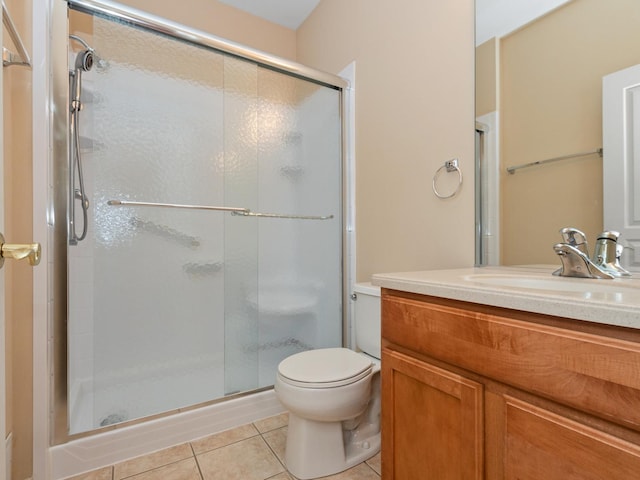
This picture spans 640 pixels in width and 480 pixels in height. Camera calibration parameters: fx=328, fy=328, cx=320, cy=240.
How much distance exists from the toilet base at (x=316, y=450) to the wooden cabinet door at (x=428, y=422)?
357 mm

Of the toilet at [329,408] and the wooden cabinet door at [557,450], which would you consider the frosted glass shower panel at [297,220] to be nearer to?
the toilet at [329,408]

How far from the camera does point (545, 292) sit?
26.2 inches

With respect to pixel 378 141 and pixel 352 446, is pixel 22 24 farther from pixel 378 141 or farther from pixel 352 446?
pixel 352 446

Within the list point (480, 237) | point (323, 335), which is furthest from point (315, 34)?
point (323, 335)

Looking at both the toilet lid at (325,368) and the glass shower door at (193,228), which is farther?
the glass shower door at (193,228)

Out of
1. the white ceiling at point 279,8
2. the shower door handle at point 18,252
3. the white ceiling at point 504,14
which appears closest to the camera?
the shower door handle at point 18,252

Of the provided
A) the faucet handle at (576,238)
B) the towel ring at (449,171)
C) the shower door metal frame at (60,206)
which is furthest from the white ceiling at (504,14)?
the shower door metal frame at (60,206)

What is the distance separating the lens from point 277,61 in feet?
5.97

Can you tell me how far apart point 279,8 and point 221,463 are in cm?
277

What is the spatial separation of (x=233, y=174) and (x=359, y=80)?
0.93 metres

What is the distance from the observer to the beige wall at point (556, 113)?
39.7 inches

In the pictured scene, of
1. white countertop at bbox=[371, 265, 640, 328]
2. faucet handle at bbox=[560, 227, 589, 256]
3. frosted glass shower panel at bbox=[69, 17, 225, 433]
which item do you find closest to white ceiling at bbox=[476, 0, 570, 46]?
faucet handle at bbox=[560, 227, 589, 256]

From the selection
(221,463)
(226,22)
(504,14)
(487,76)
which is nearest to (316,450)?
(221,463)

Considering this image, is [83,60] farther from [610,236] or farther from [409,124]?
[610,236]
